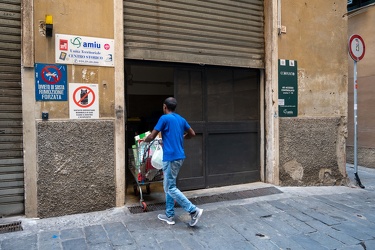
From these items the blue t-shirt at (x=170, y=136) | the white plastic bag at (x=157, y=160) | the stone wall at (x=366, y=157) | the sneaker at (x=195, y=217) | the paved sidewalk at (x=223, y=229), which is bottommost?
the paved sidewalk at (x=223, y=229)

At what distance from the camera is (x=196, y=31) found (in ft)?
19.0

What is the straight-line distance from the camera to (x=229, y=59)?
6.10 m

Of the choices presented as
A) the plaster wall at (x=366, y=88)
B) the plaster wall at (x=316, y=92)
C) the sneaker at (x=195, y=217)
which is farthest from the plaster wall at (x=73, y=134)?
the plaster wall at (x=366, y=88)

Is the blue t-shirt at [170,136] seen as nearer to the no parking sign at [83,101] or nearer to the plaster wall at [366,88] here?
the no parking sign at [83,101]

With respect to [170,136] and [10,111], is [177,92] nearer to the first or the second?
[170,136]

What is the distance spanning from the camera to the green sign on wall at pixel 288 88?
6.46m

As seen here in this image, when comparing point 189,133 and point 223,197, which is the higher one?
point 189,133

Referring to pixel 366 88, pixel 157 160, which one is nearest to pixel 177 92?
pixel 157 160

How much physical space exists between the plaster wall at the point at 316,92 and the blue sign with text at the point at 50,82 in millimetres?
4260

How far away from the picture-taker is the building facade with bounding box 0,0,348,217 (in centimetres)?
446

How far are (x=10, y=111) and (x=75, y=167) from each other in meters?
1.21

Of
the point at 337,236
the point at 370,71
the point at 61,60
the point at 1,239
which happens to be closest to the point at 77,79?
the point at 61,60

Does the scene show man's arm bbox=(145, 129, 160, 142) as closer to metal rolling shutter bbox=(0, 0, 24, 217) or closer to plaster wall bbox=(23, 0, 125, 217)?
plaster wall bbox=(23, 0, 125, 217)

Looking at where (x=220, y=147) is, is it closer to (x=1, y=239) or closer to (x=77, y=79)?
(x=77, y=79)
